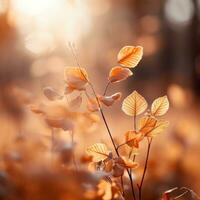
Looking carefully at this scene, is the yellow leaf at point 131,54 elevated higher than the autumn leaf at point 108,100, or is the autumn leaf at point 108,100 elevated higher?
the yellow leaf at point 131,54

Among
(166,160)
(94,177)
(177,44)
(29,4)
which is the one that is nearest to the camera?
(94,177)

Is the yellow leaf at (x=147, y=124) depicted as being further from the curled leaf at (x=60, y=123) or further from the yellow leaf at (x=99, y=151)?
the curled leaf at (x=60, y=123)

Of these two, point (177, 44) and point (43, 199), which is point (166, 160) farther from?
point (177, 44)

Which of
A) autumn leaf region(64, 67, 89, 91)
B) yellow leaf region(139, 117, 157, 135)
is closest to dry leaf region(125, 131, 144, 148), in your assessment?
yellow leaf region(139, 117, 157, 135)

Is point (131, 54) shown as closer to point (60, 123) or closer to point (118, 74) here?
point (118, 74)

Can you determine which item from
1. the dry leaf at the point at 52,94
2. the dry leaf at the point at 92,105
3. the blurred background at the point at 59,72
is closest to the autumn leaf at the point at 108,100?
the dry leaf at the point at 92,105

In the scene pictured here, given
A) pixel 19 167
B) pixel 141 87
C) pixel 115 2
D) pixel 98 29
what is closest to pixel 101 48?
pixel 98 29
